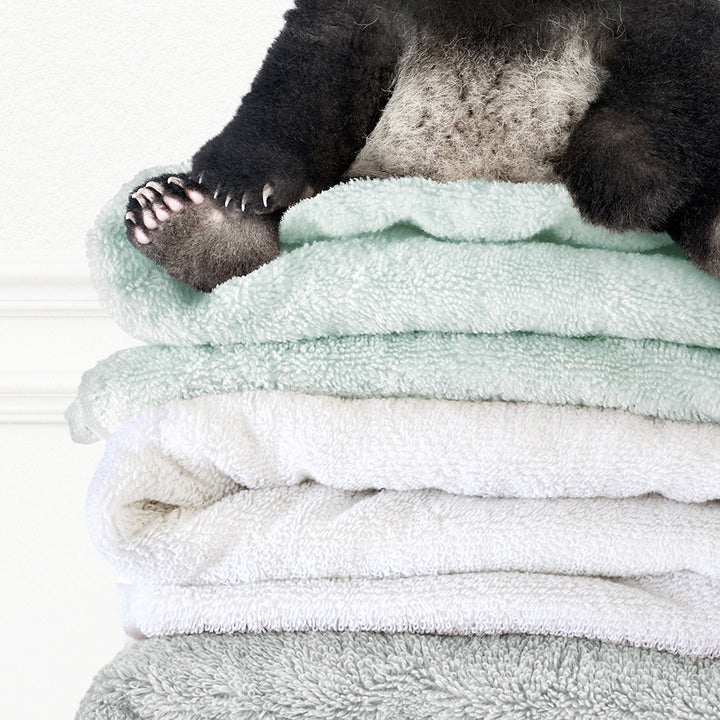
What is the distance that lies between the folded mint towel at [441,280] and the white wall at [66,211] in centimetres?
41

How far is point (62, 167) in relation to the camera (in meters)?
0.85

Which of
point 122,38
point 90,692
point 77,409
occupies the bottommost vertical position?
point 90,692

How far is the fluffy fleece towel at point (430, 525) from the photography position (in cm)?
42

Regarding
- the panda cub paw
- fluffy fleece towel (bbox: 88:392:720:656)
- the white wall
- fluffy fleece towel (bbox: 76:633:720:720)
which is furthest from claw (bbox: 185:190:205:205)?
the white wall

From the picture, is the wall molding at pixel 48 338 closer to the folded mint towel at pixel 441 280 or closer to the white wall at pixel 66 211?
the white wall at pixel 66 211

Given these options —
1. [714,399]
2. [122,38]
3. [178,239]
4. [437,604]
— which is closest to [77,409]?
[178,239]

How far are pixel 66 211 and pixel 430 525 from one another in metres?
0.57

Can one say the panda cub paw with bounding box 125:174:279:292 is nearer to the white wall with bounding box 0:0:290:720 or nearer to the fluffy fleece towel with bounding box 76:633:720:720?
the fluffy fleece towel with bounding box 76:633:720:720

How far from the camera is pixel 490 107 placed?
50 cm

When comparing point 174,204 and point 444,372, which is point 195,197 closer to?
point 174,204

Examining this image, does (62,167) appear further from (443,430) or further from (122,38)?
(443,430)

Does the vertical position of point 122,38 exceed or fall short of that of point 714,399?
it exceeds it

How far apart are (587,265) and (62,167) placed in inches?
23.2

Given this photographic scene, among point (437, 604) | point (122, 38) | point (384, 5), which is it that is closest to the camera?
point (437, 604)
